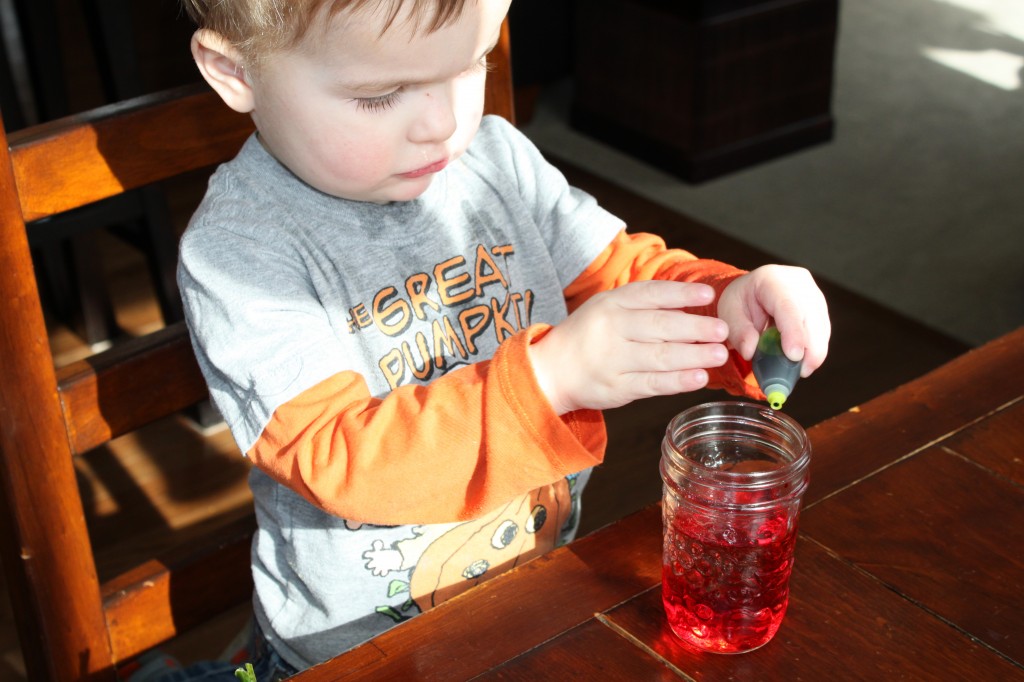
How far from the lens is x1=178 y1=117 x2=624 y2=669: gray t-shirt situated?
33.6 inches

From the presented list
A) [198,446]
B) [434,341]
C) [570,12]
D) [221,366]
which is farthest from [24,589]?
[570,12]

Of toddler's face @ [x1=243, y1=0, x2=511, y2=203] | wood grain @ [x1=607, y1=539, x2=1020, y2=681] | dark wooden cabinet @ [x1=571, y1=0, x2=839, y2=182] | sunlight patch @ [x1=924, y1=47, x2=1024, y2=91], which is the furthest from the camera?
sunlight patch @ [x1=924, y1=47, x2=1024, y2=91]

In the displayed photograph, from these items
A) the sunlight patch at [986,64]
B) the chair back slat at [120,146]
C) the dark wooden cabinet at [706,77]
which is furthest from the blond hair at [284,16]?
the sunlight patch at [986,64]

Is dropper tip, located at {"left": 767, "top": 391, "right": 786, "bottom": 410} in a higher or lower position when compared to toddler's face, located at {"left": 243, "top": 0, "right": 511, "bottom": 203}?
lower

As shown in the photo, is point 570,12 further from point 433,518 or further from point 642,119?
point 433,518

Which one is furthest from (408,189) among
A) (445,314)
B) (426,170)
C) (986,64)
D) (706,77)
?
(986,64)

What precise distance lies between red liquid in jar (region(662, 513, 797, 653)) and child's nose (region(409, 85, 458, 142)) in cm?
30

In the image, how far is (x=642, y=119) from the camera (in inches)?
127

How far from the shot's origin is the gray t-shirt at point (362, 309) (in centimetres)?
85

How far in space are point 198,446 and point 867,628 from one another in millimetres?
1677

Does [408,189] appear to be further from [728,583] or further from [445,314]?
[728,583]

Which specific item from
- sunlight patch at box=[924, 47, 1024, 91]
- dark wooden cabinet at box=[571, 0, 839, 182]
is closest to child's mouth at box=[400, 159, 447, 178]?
dark wooden cabinet at box=[571, 0, 839, 182]

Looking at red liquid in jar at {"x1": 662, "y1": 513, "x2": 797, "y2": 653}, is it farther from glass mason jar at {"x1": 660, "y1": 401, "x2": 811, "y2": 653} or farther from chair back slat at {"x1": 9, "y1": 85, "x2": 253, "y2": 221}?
chair back slat at {"x1": 9, "y1": 85, "x2": 253, "y2": 221}

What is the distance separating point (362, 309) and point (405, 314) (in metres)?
0.04
